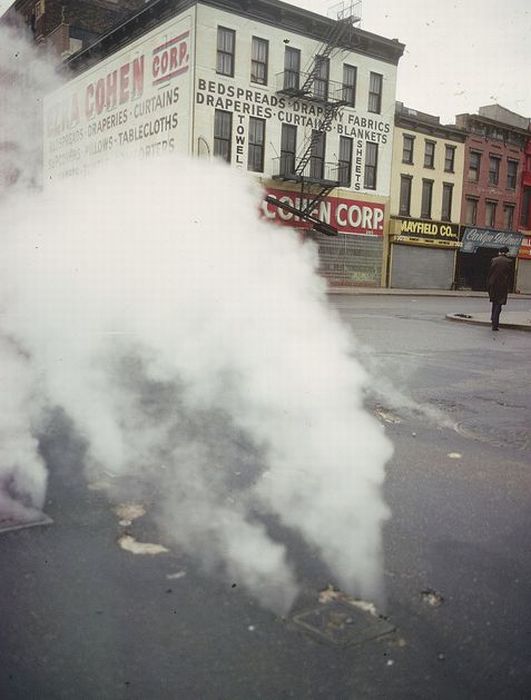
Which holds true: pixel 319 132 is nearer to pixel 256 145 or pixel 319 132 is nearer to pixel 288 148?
pixel 288 148

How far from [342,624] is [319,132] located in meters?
30.2

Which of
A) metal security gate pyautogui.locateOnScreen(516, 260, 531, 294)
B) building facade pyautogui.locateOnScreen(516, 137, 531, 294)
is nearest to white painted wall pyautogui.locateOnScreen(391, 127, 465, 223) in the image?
building facade pyautogui.locateOnScreen(516, 137, 531, 294)

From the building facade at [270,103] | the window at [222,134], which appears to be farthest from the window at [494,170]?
the window at [222,134]

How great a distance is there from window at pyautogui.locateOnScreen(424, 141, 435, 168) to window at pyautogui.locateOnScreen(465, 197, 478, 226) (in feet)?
12.6

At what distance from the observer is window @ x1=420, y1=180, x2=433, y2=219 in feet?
118

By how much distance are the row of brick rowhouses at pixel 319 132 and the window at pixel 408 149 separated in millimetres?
55

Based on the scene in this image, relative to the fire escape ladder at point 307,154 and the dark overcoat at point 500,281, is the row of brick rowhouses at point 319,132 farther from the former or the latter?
the dark overcoat at point 500,281

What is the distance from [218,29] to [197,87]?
292 centimetres

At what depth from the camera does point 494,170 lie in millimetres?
39875

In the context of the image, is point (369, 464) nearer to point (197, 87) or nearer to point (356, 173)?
point (197, 87)

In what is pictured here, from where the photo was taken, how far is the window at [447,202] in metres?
37.1

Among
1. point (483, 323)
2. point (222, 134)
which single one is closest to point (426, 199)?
point (222, 134)

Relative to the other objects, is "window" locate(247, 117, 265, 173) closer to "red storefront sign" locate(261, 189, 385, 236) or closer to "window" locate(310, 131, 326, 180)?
"red storefront sign" locate(261, 189, 385, 236)

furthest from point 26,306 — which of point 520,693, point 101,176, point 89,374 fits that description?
point 520,693
